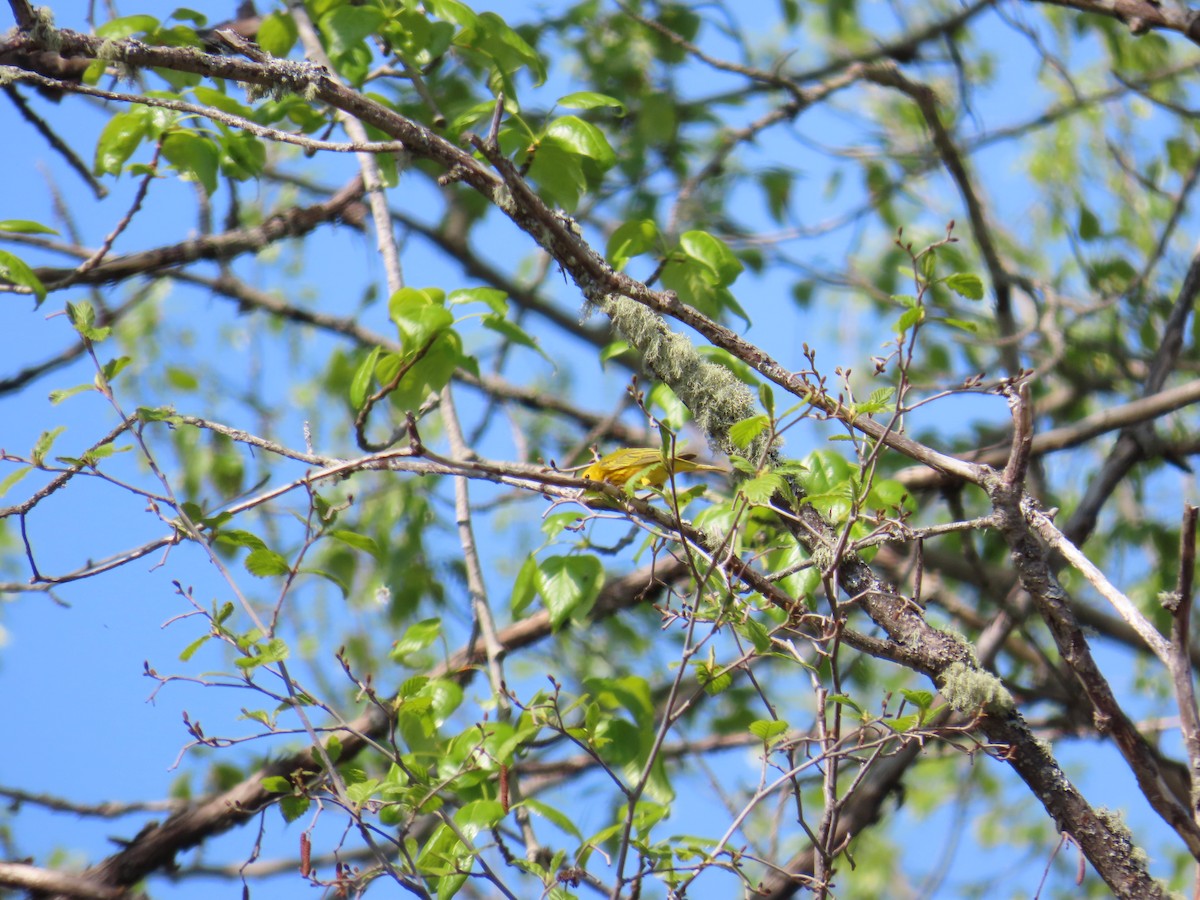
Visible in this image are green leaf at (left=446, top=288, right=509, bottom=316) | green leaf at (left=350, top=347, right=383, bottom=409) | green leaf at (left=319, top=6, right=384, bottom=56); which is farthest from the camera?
green leaf at (left=319, top=6, right=384, bottom=56)

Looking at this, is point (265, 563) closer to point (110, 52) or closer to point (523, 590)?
point (523, 590)

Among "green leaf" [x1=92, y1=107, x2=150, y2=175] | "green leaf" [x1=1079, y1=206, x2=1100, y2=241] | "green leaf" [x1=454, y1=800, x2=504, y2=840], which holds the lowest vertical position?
"green leaf" [x1=454, y1=800, x2=504, y2=840]

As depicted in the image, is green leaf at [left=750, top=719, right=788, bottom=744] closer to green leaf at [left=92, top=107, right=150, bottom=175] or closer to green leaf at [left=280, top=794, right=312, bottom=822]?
green leaf at [left=280, top=794, right=312, bottom=822]

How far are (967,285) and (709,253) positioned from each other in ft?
1.81

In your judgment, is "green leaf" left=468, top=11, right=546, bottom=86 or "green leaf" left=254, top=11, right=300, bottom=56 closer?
"green leaf" left=468, top=11, right=546, bottom=86

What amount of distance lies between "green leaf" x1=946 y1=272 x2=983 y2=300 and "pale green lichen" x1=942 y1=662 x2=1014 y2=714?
0.54 m

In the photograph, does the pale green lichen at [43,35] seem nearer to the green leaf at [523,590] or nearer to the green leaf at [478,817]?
the green leaf at [523,590]

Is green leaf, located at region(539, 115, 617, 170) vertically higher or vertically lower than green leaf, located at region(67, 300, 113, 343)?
higher

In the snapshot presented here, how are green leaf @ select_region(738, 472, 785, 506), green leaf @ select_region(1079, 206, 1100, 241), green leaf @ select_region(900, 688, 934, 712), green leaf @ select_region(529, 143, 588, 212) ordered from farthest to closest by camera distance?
1. green leaf @ select_region(1079, 206, 1100, 241)
2. green leaf @ select_region(529, 143, 588, 212)
3. green leaf @ select_region(900, 688, 934, 712)
4. green leaf @ select_region(738, 472, 785, 506)

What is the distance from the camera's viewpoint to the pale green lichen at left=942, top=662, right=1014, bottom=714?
1558 mm

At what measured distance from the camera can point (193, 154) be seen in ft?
7.47

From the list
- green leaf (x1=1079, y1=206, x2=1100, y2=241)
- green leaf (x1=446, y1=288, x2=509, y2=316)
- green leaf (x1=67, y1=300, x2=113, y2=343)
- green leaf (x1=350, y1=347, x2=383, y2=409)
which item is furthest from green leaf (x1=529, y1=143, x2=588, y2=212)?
green leaf (x1=1079, y1=206, x2=1100, y2=241)

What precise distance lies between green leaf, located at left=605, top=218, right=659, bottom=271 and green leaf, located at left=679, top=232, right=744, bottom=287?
6 cm

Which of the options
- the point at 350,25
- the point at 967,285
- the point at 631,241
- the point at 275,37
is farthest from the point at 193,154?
the point at 967,285
